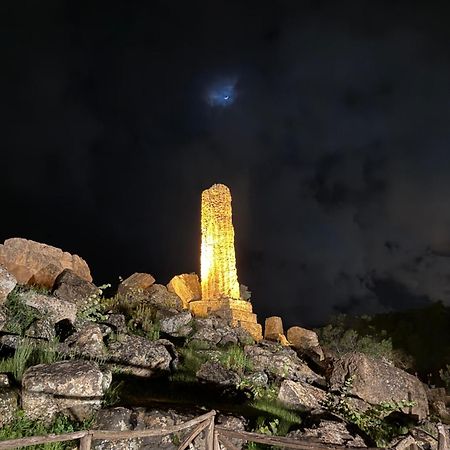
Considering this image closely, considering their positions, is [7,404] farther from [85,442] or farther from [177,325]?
[177,325]

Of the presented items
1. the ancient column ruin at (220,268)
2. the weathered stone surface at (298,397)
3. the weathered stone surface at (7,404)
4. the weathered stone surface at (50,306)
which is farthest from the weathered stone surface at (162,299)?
the weathered stone surface at (7,404)

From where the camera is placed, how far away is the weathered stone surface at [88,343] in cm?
905

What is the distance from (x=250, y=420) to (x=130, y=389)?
7.73ft

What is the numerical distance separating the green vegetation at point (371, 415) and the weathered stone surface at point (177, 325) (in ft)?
19.5

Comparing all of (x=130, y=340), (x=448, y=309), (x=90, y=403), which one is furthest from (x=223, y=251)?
(x=448, y=309)

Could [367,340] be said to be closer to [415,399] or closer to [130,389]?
[415,399]

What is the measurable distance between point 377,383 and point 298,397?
2063mm

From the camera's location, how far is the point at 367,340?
3086 centimetres

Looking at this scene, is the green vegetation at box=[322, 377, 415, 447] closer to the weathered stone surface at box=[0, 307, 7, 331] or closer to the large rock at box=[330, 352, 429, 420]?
the large rock at box=[330, 352, 429, 420]

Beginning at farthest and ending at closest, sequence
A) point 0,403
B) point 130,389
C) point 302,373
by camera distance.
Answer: point 302,373 → point 130,389 → point 0,403

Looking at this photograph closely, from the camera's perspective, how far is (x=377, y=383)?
1037 centimetres

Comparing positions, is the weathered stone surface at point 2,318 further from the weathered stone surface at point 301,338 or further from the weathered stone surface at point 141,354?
the weathered stone surface at point 301,338

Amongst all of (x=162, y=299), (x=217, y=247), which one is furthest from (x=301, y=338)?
(x=162, y=299)

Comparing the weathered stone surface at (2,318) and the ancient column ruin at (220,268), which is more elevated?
the ancient column ruin at (220,268)
